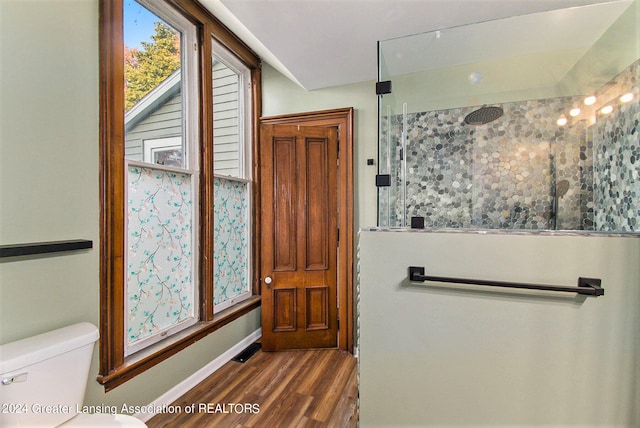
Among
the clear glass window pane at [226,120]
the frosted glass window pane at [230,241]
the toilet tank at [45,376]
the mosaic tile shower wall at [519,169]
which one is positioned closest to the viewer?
the toilet tank at [45,376]

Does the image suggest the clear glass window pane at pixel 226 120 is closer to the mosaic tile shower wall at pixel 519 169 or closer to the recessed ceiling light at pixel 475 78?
the mosaic tile shower wall at pixel 519 169

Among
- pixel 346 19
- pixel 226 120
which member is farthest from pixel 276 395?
pixel 346 19

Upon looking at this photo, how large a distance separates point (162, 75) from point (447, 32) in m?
1.85

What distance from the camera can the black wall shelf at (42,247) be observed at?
42.9 inches

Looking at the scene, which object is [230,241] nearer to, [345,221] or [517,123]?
[345,221]

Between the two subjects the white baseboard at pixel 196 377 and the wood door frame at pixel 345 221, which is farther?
the wood door frame at pixel 345 221

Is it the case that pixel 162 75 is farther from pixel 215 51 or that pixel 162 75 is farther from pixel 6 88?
pixel 6 88

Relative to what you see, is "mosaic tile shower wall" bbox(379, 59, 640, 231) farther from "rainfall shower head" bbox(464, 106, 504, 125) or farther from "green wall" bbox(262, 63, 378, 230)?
"green wall" bbox(262, 63, 378, 230)

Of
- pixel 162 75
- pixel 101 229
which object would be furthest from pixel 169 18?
pixel 101 229

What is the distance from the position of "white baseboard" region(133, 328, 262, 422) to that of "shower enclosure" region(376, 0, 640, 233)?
1748mm

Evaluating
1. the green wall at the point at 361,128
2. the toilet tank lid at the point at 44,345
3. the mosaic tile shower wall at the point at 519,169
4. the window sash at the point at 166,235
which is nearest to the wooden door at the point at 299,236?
the green wall at the point at 361,128

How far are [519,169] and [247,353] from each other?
247 cm

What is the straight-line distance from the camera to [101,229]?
146 cm

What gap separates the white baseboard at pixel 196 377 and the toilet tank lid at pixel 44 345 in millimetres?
688
